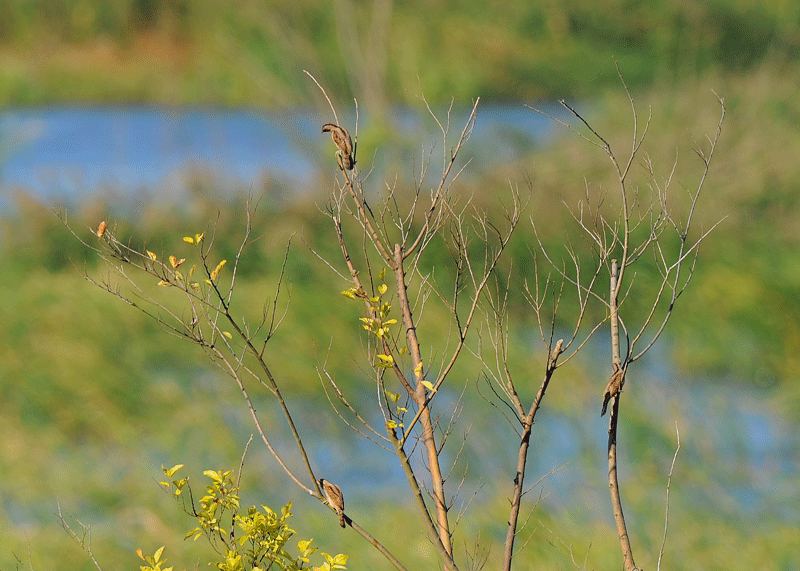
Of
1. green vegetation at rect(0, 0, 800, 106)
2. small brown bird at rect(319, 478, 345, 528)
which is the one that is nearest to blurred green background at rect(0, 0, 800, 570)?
green vegetation at rect(0, 0, 800, 106)

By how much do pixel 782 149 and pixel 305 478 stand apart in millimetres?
4847

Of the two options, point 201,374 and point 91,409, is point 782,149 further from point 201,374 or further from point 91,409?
point 91,409

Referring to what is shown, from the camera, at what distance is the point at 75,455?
287 centimetres

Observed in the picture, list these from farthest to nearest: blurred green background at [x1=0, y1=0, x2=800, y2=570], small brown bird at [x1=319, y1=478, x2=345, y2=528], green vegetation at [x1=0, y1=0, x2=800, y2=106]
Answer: green vegetation at [x1=0, y1=0, x2=800, y2=106]
blurred green background at [x1=0, y1=0, x2=800, y2=570]
small brown bird at [x1=319, y1=478, x2=345, y2=528]

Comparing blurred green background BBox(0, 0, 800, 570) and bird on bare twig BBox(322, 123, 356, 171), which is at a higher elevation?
bird on bare twig BBox(322, 123, 356, 171)

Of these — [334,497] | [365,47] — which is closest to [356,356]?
[334,497]

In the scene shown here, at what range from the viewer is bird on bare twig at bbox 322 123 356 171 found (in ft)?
2.95

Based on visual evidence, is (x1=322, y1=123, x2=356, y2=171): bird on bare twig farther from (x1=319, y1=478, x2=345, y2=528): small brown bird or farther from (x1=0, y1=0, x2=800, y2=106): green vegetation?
(x1=0, y1=0, x2=800, y2=106): green vegetation

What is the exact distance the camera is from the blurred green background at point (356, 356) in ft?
6.82

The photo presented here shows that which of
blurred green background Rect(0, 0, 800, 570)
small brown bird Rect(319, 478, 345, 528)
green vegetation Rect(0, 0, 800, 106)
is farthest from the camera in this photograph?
green vegetation Rect(0, 0, 800, 106)

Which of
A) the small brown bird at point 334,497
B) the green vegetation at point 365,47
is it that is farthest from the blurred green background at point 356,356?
the small brown bird at point 334,497

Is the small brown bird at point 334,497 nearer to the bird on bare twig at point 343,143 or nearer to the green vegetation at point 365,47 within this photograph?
the bird on bare twig at point 343,143

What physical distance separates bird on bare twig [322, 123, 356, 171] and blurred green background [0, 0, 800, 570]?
0.23 metres

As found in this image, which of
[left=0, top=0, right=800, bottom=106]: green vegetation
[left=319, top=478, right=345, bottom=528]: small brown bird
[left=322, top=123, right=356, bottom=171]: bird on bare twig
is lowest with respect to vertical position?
[left=0, top=0, right=800, bottom=106]: green vegetation
